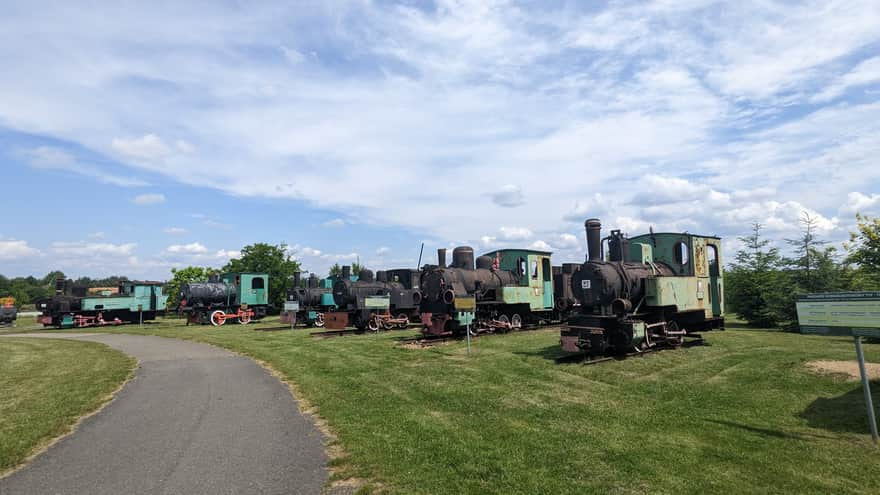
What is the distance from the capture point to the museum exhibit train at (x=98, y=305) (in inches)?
1112

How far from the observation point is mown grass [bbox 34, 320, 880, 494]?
467 centimetres

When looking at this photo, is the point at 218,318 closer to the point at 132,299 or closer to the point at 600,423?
the point at 132,299

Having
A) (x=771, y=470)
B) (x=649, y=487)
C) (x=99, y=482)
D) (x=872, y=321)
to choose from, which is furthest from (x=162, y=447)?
(x=872, y=321)

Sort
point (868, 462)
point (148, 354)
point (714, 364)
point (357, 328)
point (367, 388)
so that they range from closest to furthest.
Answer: point (868, 462)
point (367, 388)
point (714, 364)
point (148, 354)
point (357, 328)

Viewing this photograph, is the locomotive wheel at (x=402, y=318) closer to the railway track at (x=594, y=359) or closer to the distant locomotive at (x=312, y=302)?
the distant locomotive at (x=312, y=302)

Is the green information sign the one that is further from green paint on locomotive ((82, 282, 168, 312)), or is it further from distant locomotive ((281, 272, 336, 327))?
green paint on locomotive ((82, 282, 168, 312))

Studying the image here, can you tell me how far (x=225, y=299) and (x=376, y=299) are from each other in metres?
15.2

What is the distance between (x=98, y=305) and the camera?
29.3 metres

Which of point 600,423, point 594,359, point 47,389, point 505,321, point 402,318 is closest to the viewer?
point 600,423

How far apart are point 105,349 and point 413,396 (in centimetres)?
1328

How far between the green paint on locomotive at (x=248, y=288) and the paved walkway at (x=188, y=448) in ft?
70.9

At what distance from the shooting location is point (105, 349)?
1581 cm

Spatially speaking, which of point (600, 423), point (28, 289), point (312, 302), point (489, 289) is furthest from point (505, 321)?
point (28, 289)

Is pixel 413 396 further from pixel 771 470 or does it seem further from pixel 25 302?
pixel 25 302
